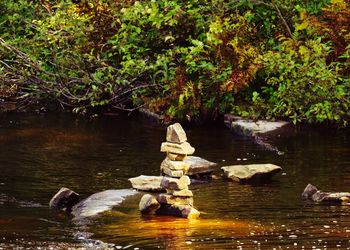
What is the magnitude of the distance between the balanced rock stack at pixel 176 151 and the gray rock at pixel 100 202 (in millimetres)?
1153

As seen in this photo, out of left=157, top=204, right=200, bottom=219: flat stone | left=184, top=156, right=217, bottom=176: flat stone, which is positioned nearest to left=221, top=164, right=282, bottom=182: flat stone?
left=184, top=156, right=217, bottom=176: flat stone

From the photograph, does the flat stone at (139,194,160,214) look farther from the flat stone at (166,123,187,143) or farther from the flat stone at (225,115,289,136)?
the flat stone at (225,115,289,136)

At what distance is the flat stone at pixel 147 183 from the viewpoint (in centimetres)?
1599

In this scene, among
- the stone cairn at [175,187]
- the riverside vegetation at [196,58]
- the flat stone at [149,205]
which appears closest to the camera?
the stone cairn at [175,187]

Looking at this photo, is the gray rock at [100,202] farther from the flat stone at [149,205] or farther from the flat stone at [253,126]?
the flat stone at [253,126]

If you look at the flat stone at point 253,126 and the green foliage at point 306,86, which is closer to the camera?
the green foliage at point 306,86

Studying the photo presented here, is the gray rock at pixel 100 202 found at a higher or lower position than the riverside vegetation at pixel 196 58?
lower

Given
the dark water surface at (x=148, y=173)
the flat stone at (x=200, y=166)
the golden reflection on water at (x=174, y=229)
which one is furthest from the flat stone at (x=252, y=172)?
the golden reflection on water at (x=174, y=229)

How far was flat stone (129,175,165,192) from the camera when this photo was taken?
15992 millimetres

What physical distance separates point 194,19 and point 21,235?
12.7 metres

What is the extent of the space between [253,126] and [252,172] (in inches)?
230

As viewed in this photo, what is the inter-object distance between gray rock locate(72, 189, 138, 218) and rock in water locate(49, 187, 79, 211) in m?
0.14

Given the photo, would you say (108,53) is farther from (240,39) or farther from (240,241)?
(240,241)

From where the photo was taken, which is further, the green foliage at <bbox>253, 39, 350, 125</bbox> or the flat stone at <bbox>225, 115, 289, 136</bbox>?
the flat stone at <bbox>225, 115, 289, 136</bbox>
